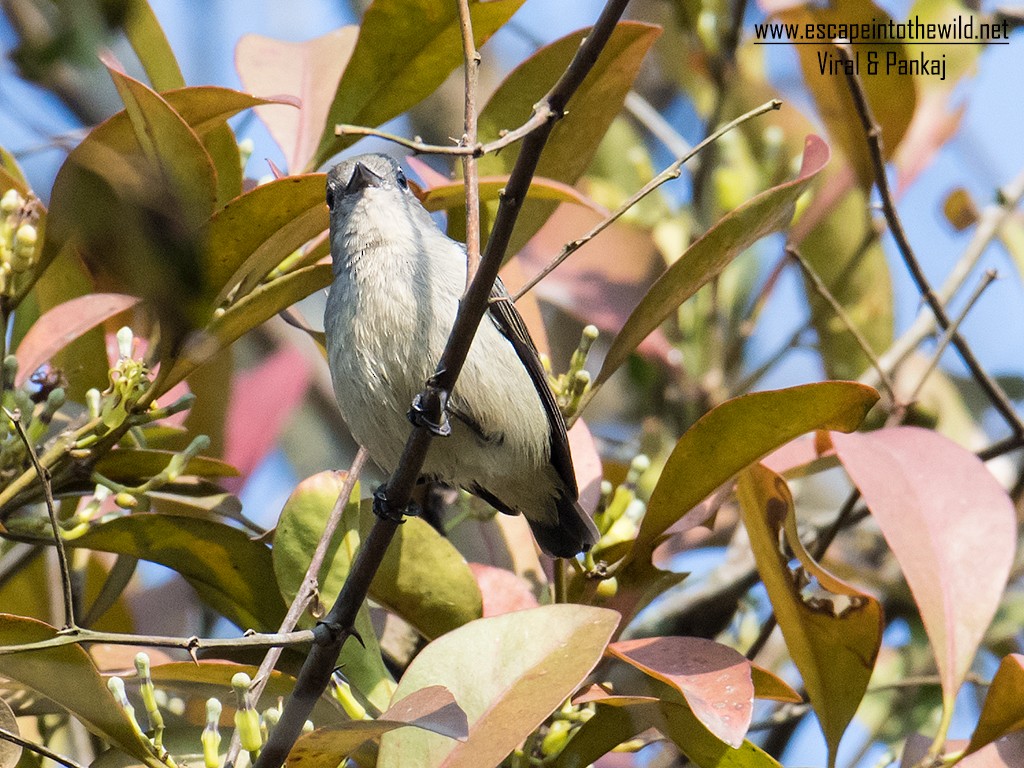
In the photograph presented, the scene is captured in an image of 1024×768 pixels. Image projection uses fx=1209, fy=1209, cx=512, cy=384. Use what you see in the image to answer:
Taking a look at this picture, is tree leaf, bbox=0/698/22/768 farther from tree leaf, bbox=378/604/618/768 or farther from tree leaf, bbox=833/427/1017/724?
tree leaf, bbox=833/427/1017/724

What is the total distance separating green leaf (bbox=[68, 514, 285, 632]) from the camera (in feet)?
7.61

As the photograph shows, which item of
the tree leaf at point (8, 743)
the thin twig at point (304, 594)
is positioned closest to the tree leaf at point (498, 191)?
the thin twig at point (304, 594)

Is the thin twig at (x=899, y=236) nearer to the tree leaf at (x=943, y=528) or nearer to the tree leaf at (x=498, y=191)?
the tree leaf at (x=943, y=528)

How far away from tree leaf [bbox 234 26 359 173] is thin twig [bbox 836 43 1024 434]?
117 cm

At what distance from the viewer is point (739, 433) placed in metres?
2.21

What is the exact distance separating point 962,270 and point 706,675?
6.47 feet

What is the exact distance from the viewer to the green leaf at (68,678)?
72.2 inches

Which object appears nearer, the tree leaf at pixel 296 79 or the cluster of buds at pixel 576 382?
the cluster of buds at pixel 576 382

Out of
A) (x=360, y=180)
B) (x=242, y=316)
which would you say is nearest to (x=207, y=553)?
(x=242, y=316)

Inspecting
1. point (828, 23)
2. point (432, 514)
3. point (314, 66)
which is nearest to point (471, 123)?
point (314, 66)

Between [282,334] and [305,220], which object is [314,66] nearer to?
[305,220]

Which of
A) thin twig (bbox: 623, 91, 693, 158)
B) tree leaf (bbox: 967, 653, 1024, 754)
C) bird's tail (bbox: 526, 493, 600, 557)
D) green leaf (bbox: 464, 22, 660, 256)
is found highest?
green leaf (bbox: 464, 22, 660, 256)

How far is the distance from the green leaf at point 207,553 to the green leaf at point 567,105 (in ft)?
2.82

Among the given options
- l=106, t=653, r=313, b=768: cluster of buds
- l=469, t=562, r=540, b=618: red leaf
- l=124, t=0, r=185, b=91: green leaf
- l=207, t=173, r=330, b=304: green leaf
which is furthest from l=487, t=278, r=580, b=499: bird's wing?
l=106, t=653, r=313, b=768: cluster of buds
